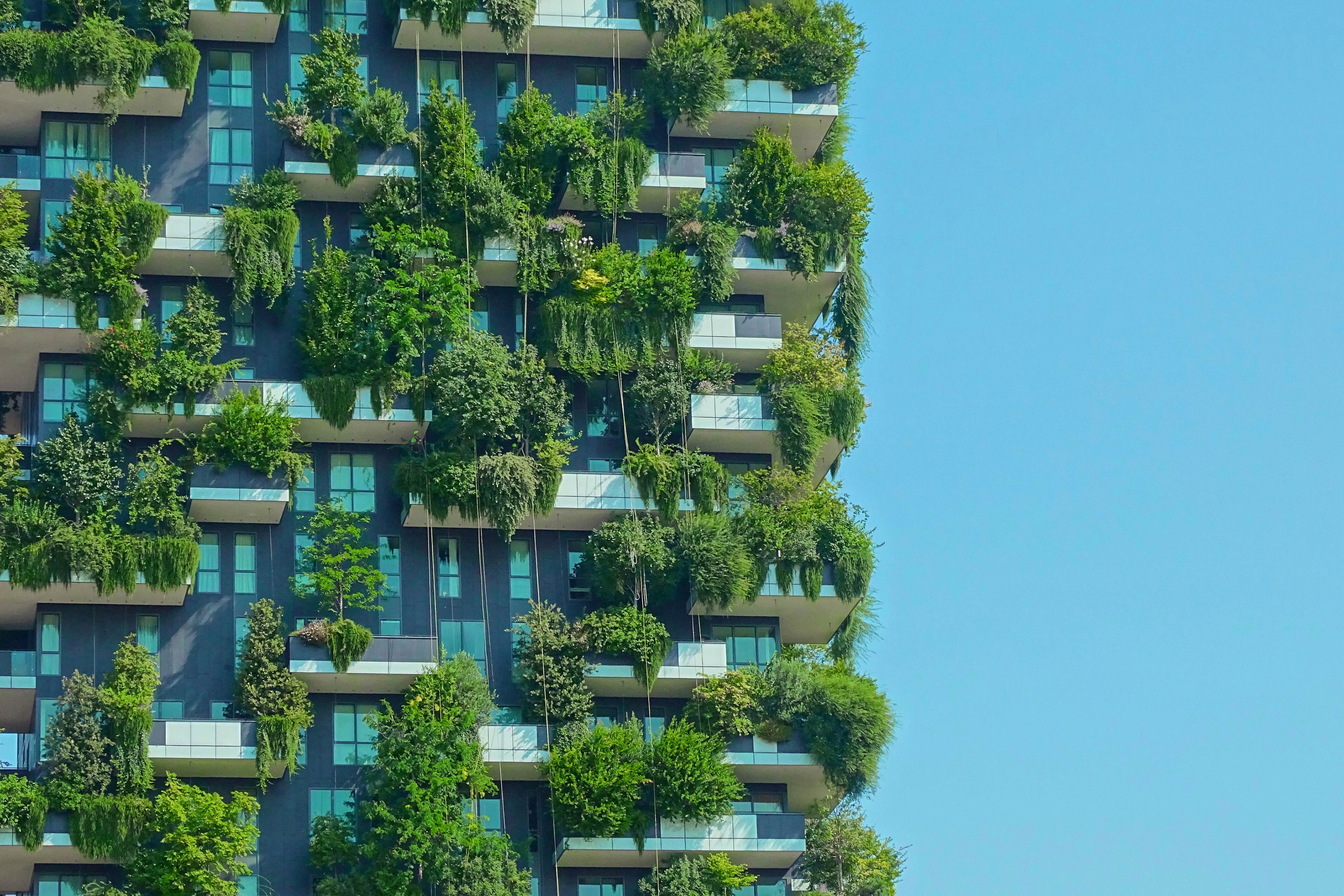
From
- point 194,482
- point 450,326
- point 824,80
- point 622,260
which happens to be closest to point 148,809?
point 194,482

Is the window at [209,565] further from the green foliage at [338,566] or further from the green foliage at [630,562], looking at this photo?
the green foliage at [630,562]

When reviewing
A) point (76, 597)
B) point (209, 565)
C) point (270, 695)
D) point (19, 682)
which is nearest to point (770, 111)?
point (209, 565)

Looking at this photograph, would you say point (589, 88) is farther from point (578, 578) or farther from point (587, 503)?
point (578, 578)

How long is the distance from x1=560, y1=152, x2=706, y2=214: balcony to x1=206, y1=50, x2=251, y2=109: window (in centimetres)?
912

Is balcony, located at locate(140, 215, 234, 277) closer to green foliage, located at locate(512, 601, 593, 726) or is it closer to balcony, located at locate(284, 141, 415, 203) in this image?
balcony, located at locate(284, 141, 415, 203)

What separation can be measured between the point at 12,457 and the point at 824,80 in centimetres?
2464

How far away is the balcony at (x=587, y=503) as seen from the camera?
70.9 m

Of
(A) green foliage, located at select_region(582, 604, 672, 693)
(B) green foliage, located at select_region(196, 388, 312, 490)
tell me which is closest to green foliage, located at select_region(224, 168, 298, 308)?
(B) green foliage, located at select_region(196, 388, 312, 490)

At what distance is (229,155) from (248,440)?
28.5ft

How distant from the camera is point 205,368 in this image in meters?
69.7

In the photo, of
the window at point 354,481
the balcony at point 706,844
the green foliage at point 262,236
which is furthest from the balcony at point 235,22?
the balcony at point 706,844

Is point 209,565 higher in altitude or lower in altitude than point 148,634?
higher

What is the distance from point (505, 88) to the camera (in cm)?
7494

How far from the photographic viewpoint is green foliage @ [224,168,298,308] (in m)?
70.6
